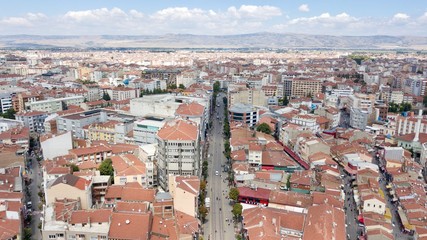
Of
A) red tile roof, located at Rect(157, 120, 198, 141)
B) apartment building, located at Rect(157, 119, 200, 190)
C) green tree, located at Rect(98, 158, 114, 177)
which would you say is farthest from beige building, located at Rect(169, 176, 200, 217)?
green tree, located at Rect(98, 158, 114, 177)

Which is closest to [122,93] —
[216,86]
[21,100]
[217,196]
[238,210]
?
[21,100]

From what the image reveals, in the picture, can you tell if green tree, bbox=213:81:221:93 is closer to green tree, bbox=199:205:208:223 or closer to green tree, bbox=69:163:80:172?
green tree, bbox=69:163:80:172

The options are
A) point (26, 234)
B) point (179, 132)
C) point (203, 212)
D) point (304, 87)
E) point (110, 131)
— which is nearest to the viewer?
point (26, 234)

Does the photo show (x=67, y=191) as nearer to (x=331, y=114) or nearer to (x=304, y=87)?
(x=331, y=114)

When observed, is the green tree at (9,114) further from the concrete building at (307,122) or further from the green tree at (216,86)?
the concrete building at (307,122)

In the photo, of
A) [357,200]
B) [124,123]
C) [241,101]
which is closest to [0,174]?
[124,123]

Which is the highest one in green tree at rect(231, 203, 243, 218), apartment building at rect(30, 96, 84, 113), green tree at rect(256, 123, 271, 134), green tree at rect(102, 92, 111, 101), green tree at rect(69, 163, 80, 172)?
apartment building at rect(30, 96, 84, 113)

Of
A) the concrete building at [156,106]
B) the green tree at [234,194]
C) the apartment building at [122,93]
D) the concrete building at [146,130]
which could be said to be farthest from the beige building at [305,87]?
the green tree at [234,194]
